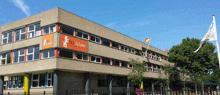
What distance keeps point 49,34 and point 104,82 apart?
12468 mm

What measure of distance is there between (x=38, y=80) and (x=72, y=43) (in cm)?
648

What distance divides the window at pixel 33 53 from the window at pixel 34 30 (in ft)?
5.71

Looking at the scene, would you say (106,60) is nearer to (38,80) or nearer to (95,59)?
(95,59)

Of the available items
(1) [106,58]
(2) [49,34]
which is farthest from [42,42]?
(1) [106,58]

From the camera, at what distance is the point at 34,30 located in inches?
1061

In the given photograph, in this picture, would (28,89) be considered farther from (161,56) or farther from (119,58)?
(161,56)

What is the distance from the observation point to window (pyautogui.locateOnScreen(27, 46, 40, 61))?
2562 cm

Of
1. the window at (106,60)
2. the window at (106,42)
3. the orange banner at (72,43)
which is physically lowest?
the window at (106,60)

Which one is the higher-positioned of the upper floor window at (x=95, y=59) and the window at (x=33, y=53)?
the window at (x=33, y=53)

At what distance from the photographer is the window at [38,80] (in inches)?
1030

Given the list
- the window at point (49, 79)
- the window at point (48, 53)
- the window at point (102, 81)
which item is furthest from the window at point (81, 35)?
the window at point (102, 81)

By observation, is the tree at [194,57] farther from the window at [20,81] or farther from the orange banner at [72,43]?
the window at [20,81]

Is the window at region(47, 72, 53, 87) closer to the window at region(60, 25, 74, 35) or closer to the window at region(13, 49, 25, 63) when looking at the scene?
the window at region(13, 49, 25, 63)

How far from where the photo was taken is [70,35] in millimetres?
25547
